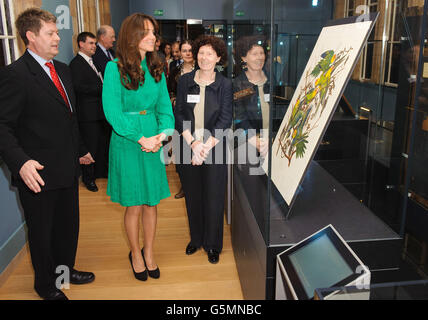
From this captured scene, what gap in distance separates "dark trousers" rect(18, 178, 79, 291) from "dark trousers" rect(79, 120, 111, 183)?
222 centimetres

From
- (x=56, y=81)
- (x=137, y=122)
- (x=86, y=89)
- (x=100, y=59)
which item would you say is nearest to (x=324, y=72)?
(x=137, y=122)

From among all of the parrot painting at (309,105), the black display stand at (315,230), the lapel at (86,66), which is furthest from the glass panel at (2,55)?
the parrot painting at (309,105)

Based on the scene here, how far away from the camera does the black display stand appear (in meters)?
1.64

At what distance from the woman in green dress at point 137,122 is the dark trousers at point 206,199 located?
339 mm

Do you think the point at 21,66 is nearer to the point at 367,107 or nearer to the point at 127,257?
the point at 127,257

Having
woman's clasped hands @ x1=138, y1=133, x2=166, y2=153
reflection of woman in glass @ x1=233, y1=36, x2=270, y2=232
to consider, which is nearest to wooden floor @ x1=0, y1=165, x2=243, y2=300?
reflection of woman in glass @ x1=233, y1=36, x2=270, y2=232

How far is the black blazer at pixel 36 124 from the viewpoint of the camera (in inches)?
79.9

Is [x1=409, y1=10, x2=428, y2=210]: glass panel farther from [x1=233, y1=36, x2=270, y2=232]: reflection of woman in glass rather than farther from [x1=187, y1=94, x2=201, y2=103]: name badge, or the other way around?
[x1=187, y1=94, x2=201, y2=103]: name badge

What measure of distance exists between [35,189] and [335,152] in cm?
218

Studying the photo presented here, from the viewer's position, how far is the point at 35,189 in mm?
2047

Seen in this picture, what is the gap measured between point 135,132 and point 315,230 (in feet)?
3.87

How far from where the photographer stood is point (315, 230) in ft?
5.67

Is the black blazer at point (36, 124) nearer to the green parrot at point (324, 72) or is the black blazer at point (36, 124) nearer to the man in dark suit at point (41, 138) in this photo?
the man in dark suit at point (41, 138)
